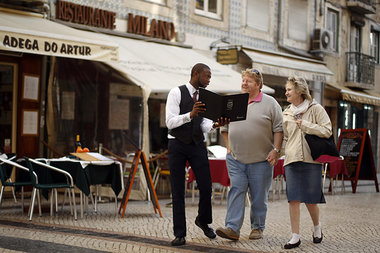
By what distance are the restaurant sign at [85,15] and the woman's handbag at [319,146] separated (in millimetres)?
7890

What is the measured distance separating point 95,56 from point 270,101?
4982 millimetres

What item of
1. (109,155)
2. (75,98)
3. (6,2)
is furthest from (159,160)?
(6,2)

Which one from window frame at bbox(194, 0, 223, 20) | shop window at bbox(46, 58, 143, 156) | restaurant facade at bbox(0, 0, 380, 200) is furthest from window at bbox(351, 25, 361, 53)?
shop window at bbox(46, 58, 143, 156)

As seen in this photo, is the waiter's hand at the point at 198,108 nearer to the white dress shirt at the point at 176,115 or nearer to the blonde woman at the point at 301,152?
the white dress shirt at the point at 176,115

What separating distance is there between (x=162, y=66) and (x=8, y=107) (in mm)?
3233

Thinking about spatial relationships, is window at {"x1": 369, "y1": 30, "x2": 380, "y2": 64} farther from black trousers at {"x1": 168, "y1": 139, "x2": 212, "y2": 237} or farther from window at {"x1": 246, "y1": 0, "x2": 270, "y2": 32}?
black trousers at {"x1": 168, "y1": 139, "x2": 212, "y2": 237}

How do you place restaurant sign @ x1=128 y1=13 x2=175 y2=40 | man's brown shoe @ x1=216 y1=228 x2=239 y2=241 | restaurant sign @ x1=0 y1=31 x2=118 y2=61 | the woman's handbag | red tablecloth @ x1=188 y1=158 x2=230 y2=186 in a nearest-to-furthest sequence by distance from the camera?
the woman's handbag → man's brown shoe @ x1=216 y1=228 x2=239 y2=241 → restaurant sign @ x1=0 y1=31 x2=118 y2=61 → red tablecloth @ x1=188 y1=158 x2=230 y2=186 → restaurant sign @ x1=128 y1=13 x2=175 y2=40

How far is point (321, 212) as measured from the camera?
38.8ft

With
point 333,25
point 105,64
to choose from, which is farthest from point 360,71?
point 105,64

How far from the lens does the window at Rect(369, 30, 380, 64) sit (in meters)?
29.9

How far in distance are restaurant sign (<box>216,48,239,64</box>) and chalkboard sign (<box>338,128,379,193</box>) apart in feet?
11.2

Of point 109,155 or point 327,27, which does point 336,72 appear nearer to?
point 327,27

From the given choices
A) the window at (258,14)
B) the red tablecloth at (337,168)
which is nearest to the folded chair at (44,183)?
the red tablecloth at (337,168)

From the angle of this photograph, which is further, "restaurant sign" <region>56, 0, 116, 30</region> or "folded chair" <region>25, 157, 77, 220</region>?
"restaurant sign" <region>56, 0, 116, 30</region>
